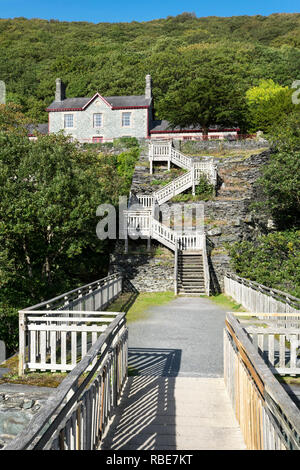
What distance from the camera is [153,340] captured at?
9812mm

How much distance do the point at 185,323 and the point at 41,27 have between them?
362 feet

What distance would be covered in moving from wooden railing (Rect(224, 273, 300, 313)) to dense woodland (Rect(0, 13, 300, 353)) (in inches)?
56.3

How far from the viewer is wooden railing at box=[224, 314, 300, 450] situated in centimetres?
262

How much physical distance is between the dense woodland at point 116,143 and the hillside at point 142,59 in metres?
0.25

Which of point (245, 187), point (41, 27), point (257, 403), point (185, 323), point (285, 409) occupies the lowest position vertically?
point (185, 323)

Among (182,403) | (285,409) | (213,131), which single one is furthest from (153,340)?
(213,131)

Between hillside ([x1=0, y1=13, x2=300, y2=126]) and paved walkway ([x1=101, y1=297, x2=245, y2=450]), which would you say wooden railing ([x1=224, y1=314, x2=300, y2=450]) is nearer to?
paved walkway ([x1=101, y1=297, x2=245, y2=450])

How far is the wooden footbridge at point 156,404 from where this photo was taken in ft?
9.18

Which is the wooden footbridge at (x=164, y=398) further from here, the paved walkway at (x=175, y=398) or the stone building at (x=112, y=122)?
the stone building at (x=112, y=122)

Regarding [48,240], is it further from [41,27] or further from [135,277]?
[41,27]

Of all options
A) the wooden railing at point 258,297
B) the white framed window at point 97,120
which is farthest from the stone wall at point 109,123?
→ the wooden railing at point 258,297

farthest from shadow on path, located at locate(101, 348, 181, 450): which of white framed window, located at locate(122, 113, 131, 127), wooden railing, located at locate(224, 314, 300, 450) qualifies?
white framed window, located at locate(122, 113, 131, 127)

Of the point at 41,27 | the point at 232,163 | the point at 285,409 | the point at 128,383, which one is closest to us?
the point at 285,409

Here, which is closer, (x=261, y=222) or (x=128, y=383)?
(x=128, y=383)
